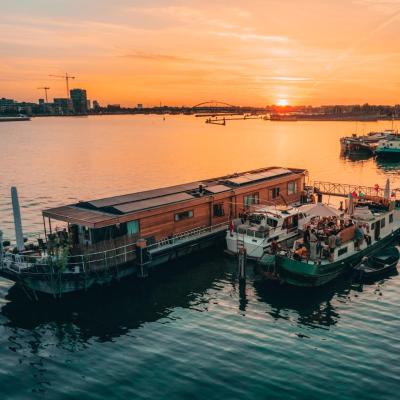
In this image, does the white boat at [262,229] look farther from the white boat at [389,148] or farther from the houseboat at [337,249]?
the white boat at [389,148]

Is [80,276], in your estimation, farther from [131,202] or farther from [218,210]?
[218,210]

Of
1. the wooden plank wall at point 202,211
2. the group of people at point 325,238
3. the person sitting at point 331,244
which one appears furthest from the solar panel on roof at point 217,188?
the person sitting at point 331,244

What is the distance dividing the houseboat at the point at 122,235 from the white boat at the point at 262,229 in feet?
10.3

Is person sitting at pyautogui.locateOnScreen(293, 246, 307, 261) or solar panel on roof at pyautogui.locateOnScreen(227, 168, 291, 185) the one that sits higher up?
solar panel on roof at pyautogui.locateOnScreen(227, 168, 291, 185)

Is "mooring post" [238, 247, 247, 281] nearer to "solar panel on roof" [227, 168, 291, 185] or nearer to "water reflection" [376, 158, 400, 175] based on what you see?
"solar panel on roof" [227, 168, 291, 185]

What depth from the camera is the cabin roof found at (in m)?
34.4

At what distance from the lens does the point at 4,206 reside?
67000 millimetres

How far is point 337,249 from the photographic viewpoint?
35.5 metres

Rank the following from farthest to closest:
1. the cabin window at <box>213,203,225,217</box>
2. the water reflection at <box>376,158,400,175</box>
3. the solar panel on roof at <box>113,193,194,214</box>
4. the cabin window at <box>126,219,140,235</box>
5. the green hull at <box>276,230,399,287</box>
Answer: the water reflection at <box>376,158,400,175</box>, the cabin window at <box>213,203,225,217</box>, the solar panel on roof at <box>113,193,194,214</box>, the cabin window at <box>126,219,140,235</box>, the green hull at <box>276,230,399,287</box>

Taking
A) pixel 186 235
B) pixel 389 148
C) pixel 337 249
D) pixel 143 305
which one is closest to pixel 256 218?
pixel 186 235

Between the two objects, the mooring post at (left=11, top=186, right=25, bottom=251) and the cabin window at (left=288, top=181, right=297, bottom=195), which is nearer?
the mooring post at (left=11, top=186, right=25, bottom=251)

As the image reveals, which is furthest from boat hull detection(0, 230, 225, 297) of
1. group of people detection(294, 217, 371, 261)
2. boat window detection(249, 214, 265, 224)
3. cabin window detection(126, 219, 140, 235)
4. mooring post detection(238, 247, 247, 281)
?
group of people detection(294, 217, 371, 261)

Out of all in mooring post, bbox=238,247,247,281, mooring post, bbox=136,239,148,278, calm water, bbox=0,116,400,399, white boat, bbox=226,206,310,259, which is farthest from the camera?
white boat, bbox=226,206,310,259

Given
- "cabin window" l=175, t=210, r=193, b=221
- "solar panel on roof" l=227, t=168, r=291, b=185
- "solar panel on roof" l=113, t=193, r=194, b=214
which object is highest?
"solar panel on roof" l=227, t=168, r=291, b=185
